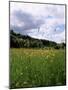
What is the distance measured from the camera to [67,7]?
266cm

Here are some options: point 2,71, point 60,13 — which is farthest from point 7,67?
point 60,13

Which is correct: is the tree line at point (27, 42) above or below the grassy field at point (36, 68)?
above

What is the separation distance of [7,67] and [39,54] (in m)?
0.38

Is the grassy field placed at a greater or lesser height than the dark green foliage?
Result: lesser

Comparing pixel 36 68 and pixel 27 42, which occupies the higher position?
pixel 27 42

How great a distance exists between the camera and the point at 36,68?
2.56 metres

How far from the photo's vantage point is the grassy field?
2.50 meters

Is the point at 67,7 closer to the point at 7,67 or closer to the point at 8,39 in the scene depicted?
the point at 8,39

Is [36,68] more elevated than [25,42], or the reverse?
[25,42]

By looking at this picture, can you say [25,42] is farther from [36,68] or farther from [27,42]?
[36,68]

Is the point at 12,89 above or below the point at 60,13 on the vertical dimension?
below

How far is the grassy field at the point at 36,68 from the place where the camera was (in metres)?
2.50

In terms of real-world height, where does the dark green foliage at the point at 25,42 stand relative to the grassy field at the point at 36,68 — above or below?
above

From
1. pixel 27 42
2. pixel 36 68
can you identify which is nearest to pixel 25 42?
pixel 27 42
